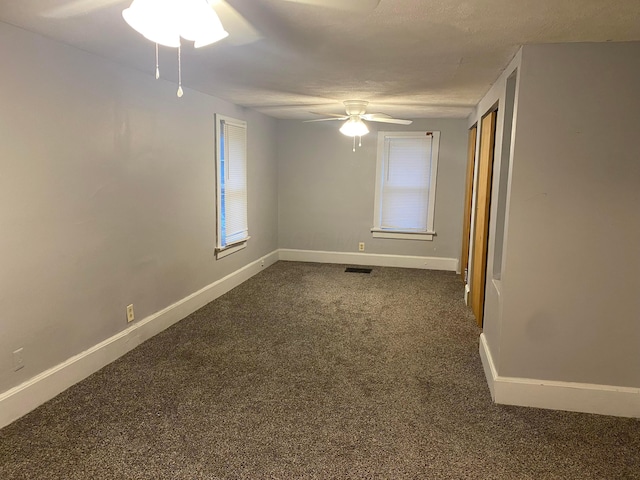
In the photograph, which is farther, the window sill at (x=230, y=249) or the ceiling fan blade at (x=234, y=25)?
the window sill at (x=230, y=249)

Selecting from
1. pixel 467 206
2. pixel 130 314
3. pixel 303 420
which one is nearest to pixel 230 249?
pixel 130 314

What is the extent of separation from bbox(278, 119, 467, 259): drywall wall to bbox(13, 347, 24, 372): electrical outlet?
4.36m

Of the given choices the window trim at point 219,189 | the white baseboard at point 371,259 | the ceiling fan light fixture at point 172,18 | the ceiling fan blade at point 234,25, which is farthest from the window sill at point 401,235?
the ceiling fan light fixture at point 172,18

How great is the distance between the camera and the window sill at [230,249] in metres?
4.68

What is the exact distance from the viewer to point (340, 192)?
6.36 metres

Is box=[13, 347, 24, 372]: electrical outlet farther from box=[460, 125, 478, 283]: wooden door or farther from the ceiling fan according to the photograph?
box=[460, 125, 478, 283]: wooden door

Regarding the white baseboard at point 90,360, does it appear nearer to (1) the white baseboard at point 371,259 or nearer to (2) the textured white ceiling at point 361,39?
(2) the textured white ceiling at point 361,39

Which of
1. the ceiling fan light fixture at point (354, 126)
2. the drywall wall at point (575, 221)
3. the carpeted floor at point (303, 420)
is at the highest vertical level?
the ceiling fan light fixture at point (354, 126)

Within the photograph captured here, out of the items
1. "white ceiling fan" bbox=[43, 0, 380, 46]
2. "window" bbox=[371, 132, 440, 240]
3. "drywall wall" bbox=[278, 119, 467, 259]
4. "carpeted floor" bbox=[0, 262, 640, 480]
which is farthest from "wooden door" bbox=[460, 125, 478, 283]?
"white ceiling fan" bbox=[43, 0, 380, 46]

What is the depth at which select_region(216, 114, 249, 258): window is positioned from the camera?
4617 mm

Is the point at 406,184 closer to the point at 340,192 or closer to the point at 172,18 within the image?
the point at 340,192

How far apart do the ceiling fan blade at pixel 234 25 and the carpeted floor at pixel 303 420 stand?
204cm

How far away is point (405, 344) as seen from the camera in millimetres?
3549

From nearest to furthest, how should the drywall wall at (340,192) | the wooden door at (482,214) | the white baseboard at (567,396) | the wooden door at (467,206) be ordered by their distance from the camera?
the white baseboard at (567,396), the wooden door at (482,214), the wooden door at (467,206), the drywall wall at (340,192)
